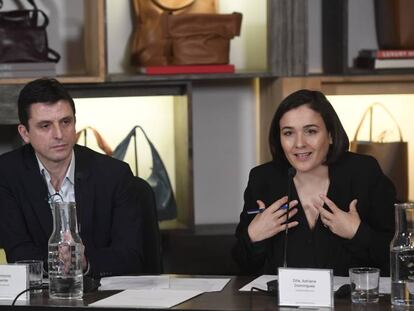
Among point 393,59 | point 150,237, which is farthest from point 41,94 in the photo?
point 393,59

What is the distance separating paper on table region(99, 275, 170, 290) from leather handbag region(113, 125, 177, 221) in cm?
144

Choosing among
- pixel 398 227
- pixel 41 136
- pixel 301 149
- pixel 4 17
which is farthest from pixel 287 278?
pixel 4 17

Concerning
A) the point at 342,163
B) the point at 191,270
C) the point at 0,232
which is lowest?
the point at 191,270

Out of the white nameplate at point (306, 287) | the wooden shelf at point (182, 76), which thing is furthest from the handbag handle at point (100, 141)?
the white nameplate at point (306, 287)

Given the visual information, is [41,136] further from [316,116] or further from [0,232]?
[316,116]

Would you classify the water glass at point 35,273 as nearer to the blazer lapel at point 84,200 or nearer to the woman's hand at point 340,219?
the blazer lapel at point 84,200

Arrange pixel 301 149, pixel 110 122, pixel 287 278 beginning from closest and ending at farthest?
1. pixel 287 278
2. pixel 301 149
3. pixel 110 122

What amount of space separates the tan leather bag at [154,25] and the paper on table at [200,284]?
5.08 feet

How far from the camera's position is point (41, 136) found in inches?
132

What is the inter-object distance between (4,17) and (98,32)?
391mm

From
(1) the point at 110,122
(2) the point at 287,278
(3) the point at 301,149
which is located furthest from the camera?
(1) the point at 110,122

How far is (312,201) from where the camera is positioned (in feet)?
10.5

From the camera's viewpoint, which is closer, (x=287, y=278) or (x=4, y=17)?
(x=287, y=278)

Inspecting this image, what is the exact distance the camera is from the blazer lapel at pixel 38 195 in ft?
11.0
